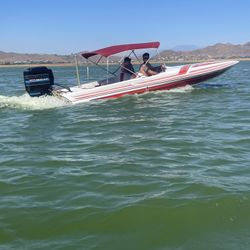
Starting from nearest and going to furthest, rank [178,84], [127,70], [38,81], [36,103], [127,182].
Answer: [127,182], [36,103], [38,81], [127,70], [178,84]

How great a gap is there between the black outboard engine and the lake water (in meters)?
4.15

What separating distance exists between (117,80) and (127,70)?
0.91 meters

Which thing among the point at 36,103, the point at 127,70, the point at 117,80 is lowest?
the point at 36,103

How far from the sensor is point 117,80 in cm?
1931

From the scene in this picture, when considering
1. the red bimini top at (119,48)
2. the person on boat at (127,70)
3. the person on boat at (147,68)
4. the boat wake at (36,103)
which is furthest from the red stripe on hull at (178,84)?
the boat wake at (36,103)

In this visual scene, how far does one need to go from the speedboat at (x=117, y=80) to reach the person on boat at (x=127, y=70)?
0.20m

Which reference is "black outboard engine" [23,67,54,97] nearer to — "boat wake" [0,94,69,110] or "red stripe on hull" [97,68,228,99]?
"boat wake" [0,94,69,110]

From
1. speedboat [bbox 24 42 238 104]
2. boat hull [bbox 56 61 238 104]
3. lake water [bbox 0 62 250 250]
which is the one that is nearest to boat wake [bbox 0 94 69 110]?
speedboat [bbox 24 42 238 104]

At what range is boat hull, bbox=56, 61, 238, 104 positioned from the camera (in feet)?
58.7

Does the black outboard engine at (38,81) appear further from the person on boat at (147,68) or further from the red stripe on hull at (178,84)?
the person on boat at (147,68)

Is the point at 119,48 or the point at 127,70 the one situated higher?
the point at 119,48

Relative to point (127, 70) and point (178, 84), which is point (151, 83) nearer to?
point (127, 70)

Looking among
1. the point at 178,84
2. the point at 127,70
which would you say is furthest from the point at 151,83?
the point at 178,84

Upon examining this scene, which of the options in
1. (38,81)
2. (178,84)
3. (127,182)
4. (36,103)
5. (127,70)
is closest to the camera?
(127,182)
